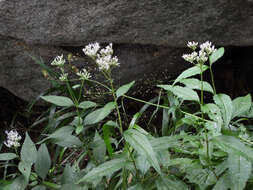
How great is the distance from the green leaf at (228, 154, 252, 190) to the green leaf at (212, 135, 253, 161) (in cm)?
5

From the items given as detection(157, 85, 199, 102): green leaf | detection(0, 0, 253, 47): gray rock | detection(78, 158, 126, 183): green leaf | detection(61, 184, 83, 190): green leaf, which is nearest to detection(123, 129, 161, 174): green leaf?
detection(78, 158, 126, 183): green leaf

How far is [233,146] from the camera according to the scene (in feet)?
3.13

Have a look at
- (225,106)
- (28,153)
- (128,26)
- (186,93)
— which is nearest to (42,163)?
(28,153)

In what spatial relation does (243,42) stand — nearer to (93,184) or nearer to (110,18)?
(110,18)

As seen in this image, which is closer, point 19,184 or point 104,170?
point 104,170

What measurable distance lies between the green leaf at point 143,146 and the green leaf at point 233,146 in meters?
0.20

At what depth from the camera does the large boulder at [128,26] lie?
1.89 m

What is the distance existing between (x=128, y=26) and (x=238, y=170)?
1.23m

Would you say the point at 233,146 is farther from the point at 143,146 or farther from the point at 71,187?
the point at 71,187

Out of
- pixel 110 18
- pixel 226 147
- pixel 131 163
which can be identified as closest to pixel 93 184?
pixel 131 163

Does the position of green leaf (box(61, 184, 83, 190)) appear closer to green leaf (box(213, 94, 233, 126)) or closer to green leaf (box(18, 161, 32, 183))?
green leaf (box(18, 161, 32, 183))

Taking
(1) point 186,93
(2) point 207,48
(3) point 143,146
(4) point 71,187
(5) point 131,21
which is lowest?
(4) point 71,187

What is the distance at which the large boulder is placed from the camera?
1.89m

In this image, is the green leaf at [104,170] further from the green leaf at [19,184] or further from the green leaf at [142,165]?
the green leaf at [19,184]
